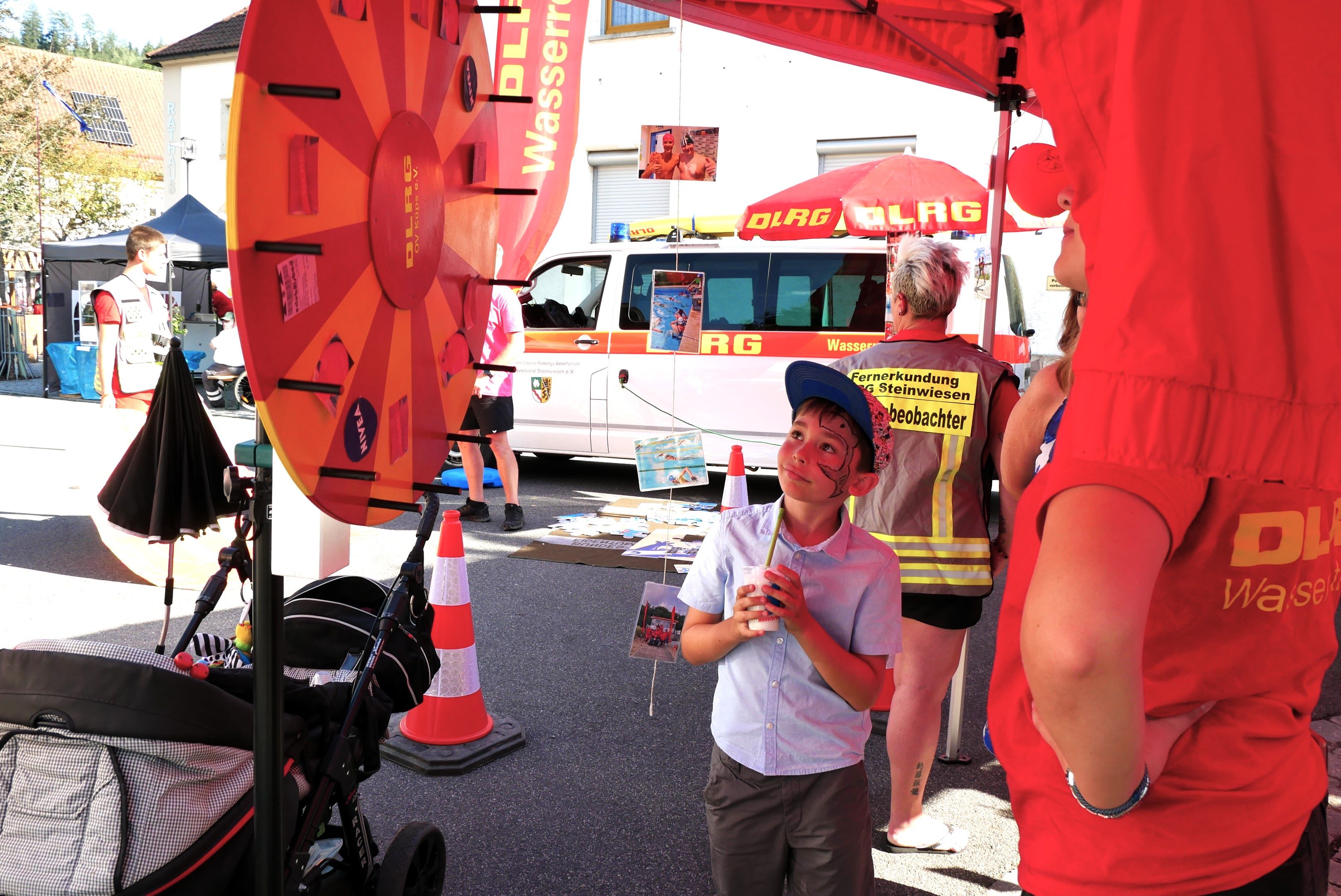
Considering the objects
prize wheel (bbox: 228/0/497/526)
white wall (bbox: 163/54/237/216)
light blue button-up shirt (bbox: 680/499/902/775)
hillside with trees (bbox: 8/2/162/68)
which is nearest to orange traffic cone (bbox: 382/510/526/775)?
light blue button-up shirt (bbox: 680/499/902/775)

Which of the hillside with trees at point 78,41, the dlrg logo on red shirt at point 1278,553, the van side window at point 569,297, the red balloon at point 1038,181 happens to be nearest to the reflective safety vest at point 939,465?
the red balloon at point 1038,181

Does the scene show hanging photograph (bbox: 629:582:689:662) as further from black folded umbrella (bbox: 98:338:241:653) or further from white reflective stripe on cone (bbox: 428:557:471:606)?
black folded umbrella (bbox: 98:338:241:653)

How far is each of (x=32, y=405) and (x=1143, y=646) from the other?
1753cm

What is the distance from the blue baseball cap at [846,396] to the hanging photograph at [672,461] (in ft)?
3.91

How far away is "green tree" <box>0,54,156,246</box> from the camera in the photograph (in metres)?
26.1

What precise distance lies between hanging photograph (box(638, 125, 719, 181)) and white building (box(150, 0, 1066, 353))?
914 cm

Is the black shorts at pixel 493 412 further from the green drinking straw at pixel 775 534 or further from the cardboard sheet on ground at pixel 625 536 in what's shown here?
the green drinking straw at pixel 775 534

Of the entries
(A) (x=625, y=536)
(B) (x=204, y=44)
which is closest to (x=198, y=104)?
(B) (x=204, y=44)

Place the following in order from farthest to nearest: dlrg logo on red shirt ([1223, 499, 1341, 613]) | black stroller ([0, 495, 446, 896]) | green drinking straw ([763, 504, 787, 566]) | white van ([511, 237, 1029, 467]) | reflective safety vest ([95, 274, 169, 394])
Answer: white van ([511, 237, 1029, 467]), reflective safety vest ([95, 274, 169, 394]), green drinking straw ([763, 504, 787, 566]), black stroller ([0, 495, 446, 896]), dlrg logo on red shirt ([1223, 499, 1341, 613])

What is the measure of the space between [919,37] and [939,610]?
2547mm

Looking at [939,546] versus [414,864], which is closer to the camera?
[414,864]

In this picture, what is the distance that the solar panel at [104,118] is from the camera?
33031mm

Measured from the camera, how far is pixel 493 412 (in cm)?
771

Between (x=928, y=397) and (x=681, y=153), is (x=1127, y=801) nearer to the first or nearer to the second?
(x=928, y=397)
